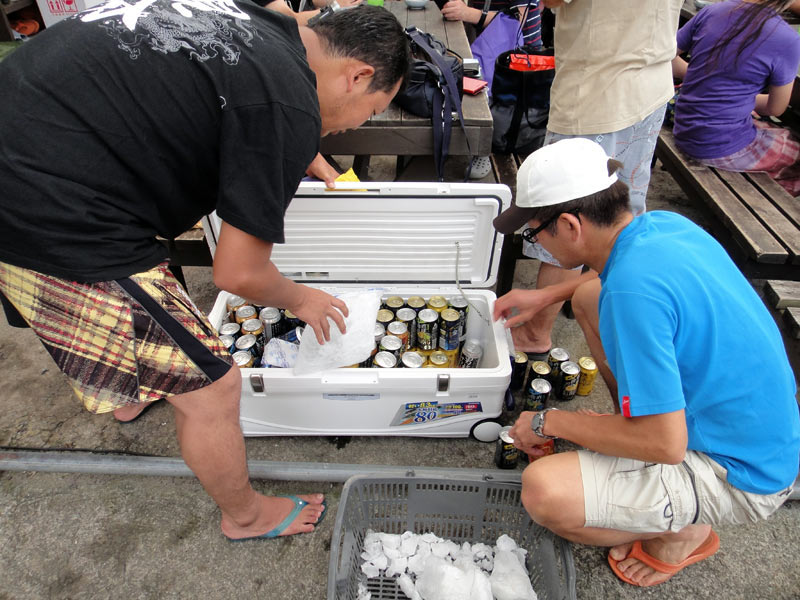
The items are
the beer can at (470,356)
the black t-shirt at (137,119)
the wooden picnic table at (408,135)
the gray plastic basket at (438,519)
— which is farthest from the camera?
the wooden picnic table at (408,135)

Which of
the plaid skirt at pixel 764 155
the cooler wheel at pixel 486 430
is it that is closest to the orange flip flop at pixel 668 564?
the cooler wheel at pixel 486 430

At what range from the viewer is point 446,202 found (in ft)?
5.32

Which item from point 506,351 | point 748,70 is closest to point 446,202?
point 506,351

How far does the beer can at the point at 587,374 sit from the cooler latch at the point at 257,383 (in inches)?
45.0

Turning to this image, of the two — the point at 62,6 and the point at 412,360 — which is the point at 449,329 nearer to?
the point at 412,360

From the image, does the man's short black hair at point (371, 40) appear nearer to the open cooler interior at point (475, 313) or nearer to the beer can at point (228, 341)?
the open cooler interior at point (475, 313)

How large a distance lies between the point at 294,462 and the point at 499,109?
5.80ft

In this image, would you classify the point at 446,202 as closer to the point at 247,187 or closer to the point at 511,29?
the point at 247,187

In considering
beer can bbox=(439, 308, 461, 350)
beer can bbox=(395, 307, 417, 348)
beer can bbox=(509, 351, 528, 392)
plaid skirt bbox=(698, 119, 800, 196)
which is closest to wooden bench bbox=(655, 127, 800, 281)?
plaid skirt bbox=(698, 119, 800, 196)

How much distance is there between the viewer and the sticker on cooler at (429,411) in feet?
5.29

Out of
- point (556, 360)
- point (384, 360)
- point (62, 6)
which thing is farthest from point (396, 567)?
point (62, 6)

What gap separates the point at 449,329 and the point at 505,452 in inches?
17.0

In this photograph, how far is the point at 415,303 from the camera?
1813 mm

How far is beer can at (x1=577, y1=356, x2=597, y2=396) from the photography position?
72.8 inches
